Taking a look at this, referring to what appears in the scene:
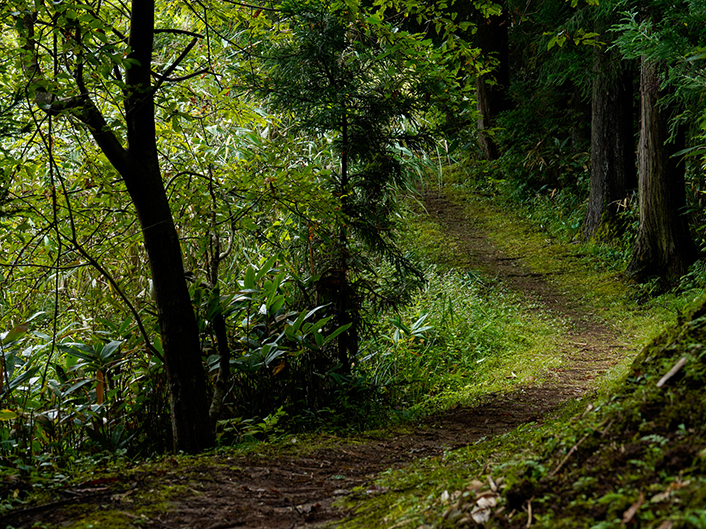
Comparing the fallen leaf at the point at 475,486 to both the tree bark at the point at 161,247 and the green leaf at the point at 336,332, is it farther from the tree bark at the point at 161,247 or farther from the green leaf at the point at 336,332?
the green leaf at the point at 336,332

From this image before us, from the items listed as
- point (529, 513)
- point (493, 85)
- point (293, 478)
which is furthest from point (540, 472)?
point (493, 85)

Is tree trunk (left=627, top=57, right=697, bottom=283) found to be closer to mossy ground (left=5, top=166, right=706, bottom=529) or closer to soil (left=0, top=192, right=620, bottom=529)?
soil (left=0, top=192, right=620, bottom=529)

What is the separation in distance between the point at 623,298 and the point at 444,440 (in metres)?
5.42

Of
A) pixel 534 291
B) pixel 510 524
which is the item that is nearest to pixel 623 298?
pixel 534 291

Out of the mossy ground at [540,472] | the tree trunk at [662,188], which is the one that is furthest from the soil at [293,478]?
the tree trunk at [662,188]

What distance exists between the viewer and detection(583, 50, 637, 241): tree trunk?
9.50m

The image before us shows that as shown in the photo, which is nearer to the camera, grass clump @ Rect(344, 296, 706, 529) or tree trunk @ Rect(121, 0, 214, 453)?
grass clump @ Rect(344, 296, 706, 529)

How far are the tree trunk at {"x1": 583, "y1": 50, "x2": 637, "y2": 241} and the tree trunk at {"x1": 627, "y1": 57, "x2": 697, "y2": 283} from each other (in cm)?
161

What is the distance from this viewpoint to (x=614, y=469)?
147cm

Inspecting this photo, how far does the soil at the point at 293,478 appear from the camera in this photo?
207 centimetres

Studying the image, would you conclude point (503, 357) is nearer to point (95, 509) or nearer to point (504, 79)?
point (95, 509)

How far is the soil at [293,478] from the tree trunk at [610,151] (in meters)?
5.26

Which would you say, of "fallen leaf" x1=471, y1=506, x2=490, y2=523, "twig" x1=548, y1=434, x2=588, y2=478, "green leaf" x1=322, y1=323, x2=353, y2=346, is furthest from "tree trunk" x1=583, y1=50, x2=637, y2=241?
"fallen leaf" x1=471, y1=506, x2=490, y2=523

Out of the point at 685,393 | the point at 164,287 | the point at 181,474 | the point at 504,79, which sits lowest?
the point at 181,474
